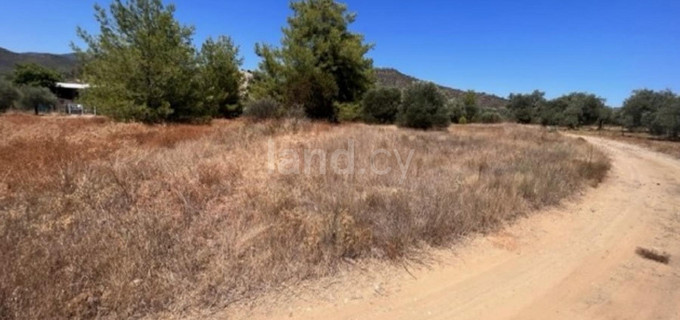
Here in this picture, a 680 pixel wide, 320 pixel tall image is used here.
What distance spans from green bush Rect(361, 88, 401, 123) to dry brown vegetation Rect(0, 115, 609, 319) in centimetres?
1919

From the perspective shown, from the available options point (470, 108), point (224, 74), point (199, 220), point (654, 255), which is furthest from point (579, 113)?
point (199, 220)

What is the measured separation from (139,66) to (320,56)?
35.1ft

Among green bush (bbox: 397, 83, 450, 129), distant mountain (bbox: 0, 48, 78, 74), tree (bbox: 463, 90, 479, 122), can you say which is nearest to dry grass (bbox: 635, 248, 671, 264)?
green bush (bbox: 397, 83, 450, 129)

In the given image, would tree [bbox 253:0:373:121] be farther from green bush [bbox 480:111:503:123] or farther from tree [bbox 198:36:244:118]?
green bush [bbox 480:111:503:123]

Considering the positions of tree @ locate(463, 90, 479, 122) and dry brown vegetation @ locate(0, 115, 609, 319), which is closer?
dry brown vegetation @ locate(0, 115, 609, 319)

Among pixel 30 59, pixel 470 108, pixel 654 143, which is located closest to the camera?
pixel 654 143

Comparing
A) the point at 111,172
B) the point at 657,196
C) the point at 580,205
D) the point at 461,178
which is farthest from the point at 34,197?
the point at 657,196

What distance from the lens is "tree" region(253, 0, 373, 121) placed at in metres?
21.0

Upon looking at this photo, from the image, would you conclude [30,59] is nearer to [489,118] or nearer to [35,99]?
[35,99]

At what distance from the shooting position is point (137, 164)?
19.7 ft

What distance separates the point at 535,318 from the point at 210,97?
19.8 metres

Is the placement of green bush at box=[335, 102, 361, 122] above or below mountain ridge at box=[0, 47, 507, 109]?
below

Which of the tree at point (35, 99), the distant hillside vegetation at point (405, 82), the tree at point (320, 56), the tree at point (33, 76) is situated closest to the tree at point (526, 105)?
the distant hillside vegetation at point (405, 82)

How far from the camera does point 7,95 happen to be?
30453 millimetres
